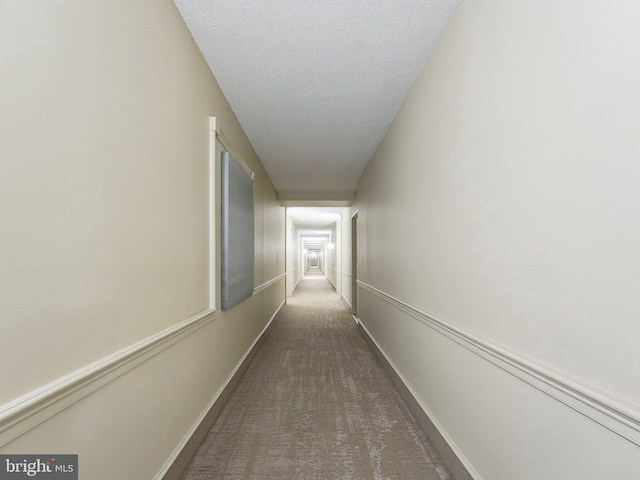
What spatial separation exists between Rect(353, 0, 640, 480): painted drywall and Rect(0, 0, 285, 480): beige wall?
1.59m

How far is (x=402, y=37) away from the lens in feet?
6.51

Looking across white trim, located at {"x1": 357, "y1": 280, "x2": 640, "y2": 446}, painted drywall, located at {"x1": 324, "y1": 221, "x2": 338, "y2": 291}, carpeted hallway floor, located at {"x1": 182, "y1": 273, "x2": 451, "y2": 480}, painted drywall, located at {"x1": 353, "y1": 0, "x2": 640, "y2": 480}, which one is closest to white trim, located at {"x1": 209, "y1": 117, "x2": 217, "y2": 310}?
carpeted hallway floor, located at {"x1": 182, "y1": 273, "x2": 451, "y2": 480}

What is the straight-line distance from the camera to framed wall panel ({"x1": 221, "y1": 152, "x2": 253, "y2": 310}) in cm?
258

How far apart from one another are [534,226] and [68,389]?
5.49 feet

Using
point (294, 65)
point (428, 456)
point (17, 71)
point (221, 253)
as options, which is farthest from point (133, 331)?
point (294, 65)

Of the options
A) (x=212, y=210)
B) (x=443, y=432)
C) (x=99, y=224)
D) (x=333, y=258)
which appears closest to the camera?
(x=99, y=224)

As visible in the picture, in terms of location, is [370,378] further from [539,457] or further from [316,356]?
[539,457]

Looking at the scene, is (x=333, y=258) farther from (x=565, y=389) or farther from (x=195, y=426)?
(x=565, y=389)

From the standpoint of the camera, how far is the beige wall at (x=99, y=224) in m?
0.84

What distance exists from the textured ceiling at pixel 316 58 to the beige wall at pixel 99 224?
335mm

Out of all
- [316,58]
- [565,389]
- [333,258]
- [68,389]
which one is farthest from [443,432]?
[333,258]

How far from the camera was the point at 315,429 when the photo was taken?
226 centimetres

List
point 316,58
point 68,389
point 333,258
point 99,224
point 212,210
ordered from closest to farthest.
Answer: point 68,389 < point 99,224 < point 316,58 < point 212,210 < point 333,258

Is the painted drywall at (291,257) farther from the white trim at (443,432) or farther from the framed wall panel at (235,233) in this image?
the white trim at (443,432)
